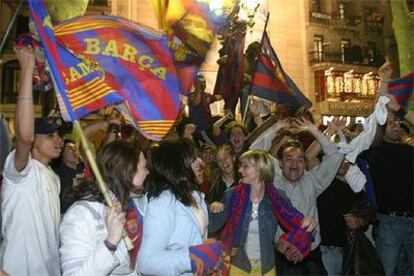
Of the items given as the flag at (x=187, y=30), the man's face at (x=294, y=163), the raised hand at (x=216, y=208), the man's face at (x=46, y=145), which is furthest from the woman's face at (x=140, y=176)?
the man's face at (x=294, y=163)

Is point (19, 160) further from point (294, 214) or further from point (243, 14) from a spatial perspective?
point (243, 14)

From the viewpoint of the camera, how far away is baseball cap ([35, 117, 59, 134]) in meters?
3.77

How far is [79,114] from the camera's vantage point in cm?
322

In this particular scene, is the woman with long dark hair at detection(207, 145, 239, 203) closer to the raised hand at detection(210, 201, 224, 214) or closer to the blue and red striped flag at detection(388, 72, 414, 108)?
the raised hand at detection(210, 201, 224, 214)

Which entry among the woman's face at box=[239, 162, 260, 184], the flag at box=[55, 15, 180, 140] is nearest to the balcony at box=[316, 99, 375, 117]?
the woman's face at box=[239, 162, 260, 184]

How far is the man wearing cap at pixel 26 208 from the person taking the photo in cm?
301

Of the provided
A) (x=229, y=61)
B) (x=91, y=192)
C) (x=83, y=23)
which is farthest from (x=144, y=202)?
(x=229, y=61)

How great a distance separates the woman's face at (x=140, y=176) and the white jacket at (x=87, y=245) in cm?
31

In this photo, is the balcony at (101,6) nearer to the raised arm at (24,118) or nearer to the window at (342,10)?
the window at (342,10)

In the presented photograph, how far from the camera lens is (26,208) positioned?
314cm

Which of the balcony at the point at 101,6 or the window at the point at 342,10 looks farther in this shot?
the window at the point at 342,10

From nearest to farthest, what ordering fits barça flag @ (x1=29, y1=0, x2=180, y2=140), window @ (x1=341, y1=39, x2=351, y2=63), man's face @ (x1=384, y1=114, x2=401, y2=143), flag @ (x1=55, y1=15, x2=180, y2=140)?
barça flag @ (x1=29, y1=0, x2=180, y2=140)
flag @ (x1=55, y1=15, x2=180, y2=140)
man's face @ (x1=384, y1=114, x2=401, y2=143)
window @ (x1=341, y1=39, x2=351, y2=63)

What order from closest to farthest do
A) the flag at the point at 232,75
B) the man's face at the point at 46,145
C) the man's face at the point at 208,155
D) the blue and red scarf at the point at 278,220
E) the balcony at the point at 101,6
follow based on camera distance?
the man's face at the point at 46,145, the blue and red scarf at the point at 278,220, the man's face at the point at 208,155, the flag at the point at 232,75, the balcony at the point at 101,6

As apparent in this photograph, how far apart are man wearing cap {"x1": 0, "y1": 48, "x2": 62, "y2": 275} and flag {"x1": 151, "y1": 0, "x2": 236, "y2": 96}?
7.60 feet
